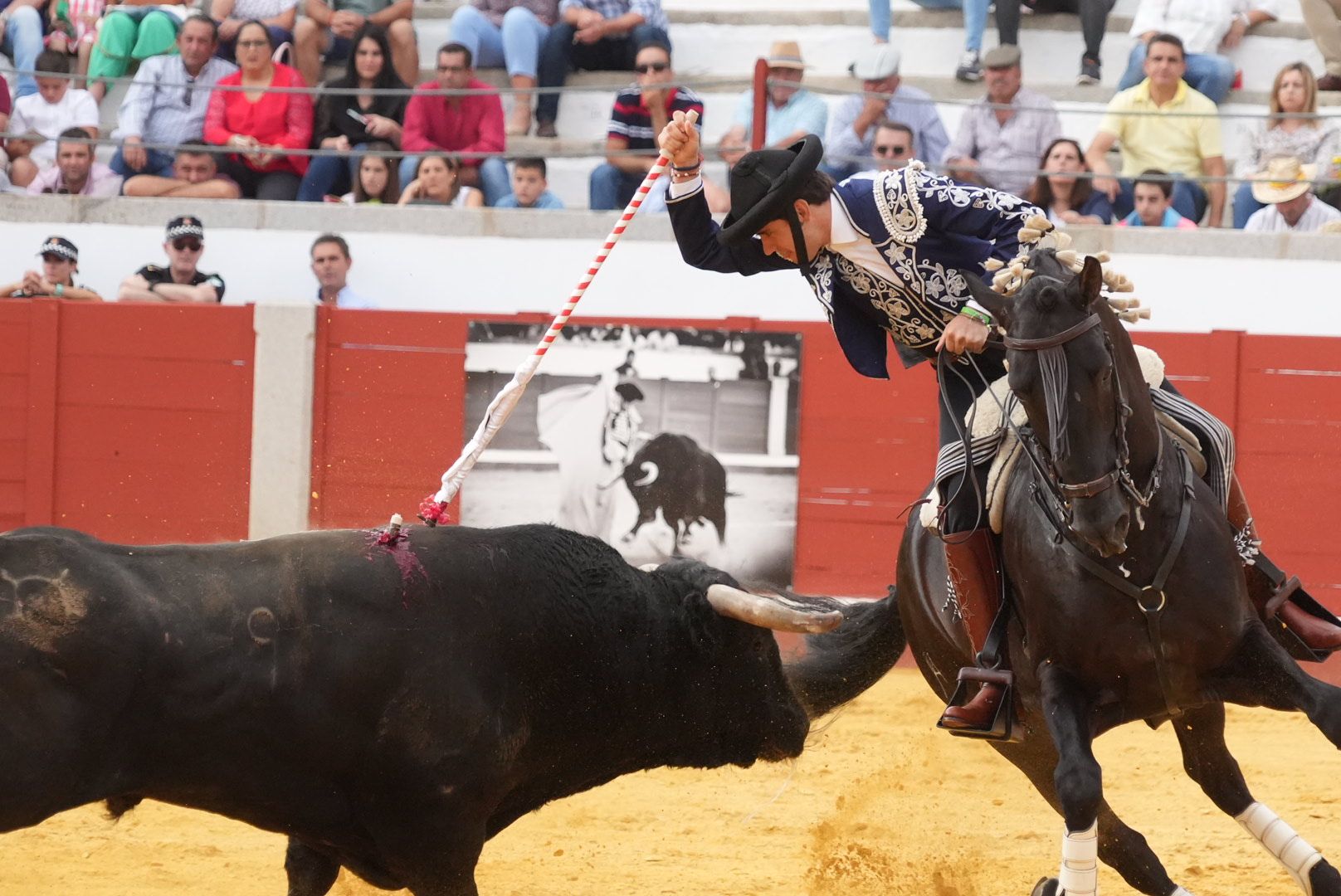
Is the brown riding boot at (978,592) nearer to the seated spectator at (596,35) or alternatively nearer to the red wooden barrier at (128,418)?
the red wooden barrier at (128,418)

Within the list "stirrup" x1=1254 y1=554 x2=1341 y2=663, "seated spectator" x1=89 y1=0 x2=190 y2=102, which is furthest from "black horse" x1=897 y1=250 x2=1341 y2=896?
"seated spectator" x1=89 y1=0 x2=190 y2=102

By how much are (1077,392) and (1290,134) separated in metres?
5.16

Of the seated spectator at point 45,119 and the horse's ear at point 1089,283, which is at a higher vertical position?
the seated spectator at point 45,119

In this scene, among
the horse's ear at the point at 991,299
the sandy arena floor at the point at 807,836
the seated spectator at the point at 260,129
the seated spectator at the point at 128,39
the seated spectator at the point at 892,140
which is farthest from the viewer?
the seated spectator at the point at 128,39

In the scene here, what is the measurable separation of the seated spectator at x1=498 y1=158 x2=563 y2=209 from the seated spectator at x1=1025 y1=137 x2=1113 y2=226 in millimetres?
2377

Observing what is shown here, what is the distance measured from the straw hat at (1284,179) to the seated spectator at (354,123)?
4309 mm

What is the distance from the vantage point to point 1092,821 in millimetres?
3129

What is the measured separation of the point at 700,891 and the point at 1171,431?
64.6 inches

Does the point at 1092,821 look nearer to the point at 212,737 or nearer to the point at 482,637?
the point at 482,637

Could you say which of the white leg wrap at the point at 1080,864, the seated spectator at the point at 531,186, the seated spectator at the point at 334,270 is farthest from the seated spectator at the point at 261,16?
the white leg wrap at the point at 1080,864

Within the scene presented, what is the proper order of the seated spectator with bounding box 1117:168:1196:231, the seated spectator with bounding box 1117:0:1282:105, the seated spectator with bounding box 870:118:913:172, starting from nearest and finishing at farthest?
the seated spectator with bounding box 1117:168:1196:231 < the seated spectator with bounding box 870:118:913:172 < the seated spectator with bounding box 1117:0:1282:105

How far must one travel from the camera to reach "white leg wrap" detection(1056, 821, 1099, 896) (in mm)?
3209

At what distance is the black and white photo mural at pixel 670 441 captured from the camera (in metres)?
7.55

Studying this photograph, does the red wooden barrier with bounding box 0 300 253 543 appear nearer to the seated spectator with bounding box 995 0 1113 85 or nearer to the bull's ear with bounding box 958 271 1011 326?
the seated spectator with bounding box 995 0 1113 85
